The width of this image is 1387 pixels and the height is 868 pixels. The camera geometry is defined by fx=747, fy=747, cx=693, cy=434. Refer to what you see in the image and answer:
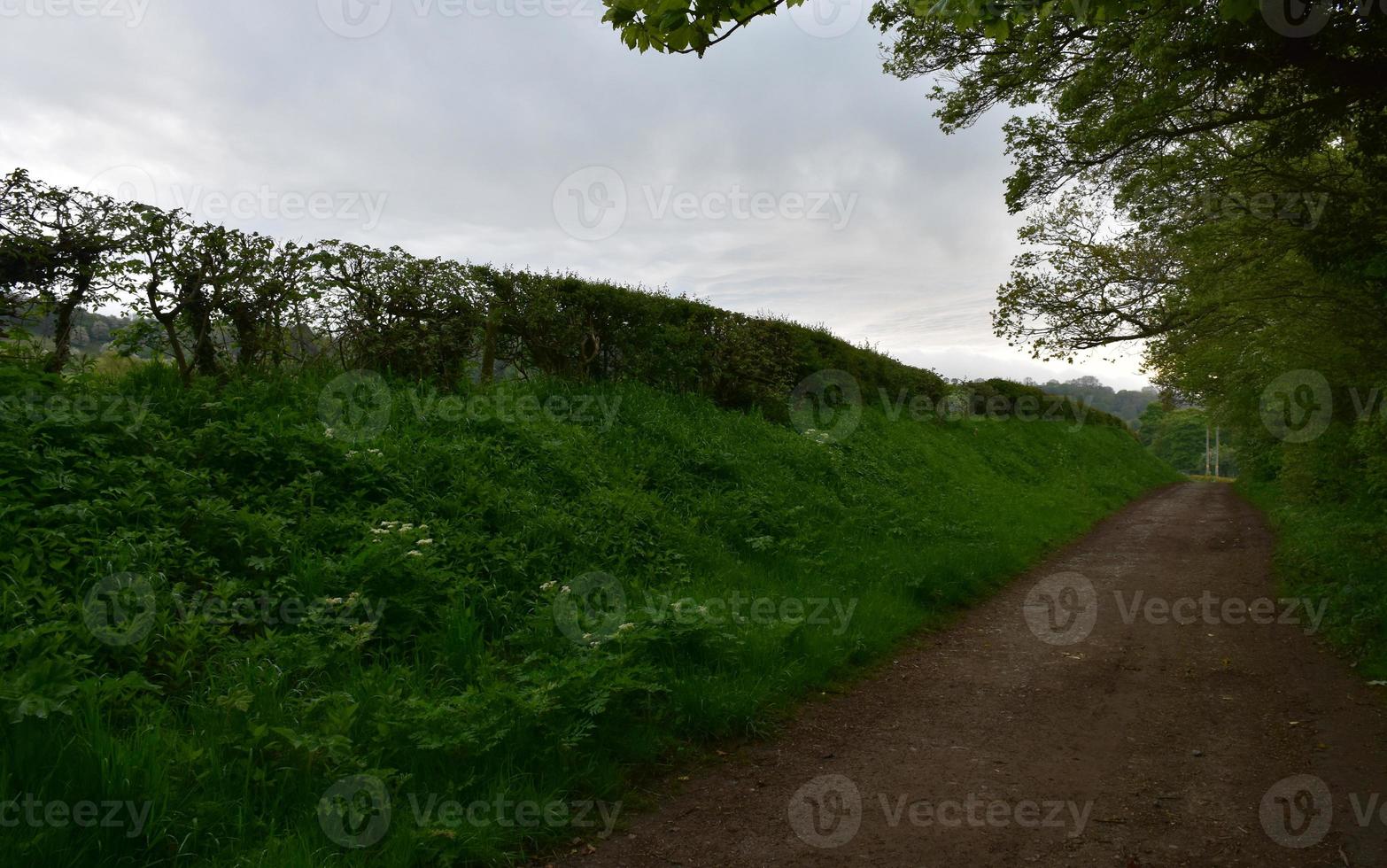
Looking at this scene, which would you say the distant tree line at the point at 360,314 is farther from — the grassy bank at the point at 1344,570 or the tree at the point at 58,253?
the grassy bank at the point at 1344,570

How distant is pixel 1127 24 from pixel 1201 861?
24.8 feet

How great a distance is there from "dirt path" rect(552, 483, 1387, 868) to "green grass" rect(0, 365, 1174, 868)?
46cm

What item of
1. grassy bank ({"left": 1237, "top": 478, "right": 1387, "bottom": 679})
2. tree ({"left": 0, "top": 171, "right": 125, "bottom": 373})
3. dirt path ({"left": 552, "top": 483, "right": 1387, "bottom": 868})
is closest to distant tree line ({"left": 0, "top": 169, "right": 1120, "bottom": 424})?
tree ({"left": 0, "top": 171, "right": 125, "bottom": 373})

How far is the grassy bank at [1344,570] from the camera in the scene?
6352 mm

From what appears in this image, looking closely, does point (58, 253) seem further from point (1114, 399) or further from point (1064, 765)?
point (1114, 399)

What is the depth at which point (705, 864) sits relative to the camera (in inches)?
132

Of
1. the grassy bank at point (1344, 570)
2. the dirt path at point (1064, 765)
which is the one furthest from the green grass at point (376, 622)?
the grassy bank at point (1344, 570)

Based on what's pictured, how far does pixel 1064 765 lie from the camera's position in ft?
14.3

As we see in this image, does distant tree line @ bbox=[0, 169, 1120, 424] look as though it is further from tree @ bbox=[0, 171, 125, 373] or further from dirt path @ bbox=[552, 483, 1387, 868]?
dirt path @ bbox=[552, 483, 1387, 868]

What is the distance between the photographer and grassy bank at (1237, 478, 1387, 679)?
20.8 ft

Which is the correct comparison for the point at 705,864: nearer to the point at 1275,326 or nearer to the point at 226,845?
the point at 226,845

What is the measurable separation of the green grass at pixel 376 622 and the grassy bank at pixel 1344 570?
3235 mm

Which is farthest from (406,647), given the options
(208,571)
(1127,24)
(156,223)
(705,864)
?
(1127,24)

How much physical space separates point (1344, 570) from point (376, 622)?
9.60 meters
